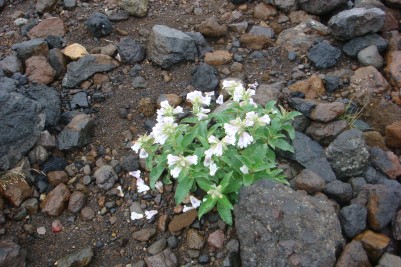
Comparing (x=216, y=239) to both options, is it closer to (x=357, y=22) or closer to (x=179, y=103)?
(x=179, y=103)

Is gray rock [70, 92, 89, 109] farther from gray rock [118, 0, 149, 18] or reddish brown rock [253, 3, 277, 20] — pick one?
reddish brown rock [253, 3, 277, 20]

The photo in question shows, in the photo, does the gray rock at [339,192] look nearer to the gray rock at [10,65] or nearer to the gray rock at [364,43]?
the gray rock at [364,43]

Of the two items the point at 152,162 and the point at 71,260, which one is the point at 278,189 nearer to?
the point at 152,162

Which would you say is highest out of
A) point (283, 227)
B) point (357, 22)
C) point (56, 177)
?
point (357, 22)

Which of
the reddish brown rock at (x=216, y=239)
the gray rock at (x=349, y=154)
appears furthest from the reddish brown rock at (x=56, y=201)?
the gray rock at (x=349, y=154)

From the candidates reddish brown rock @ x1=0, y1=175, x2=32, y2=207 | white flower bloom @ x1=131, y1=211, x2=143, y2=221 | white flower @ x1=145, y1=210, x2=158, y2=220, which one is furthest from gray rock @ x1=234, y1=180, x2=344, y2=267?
reddish brown rock @ x1=0, y1=175, x2=32, y2=207

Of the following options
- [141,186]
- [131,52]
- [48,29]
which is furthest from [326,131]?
[48,29]

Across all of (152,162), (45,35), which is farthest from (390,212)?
(45,35)
